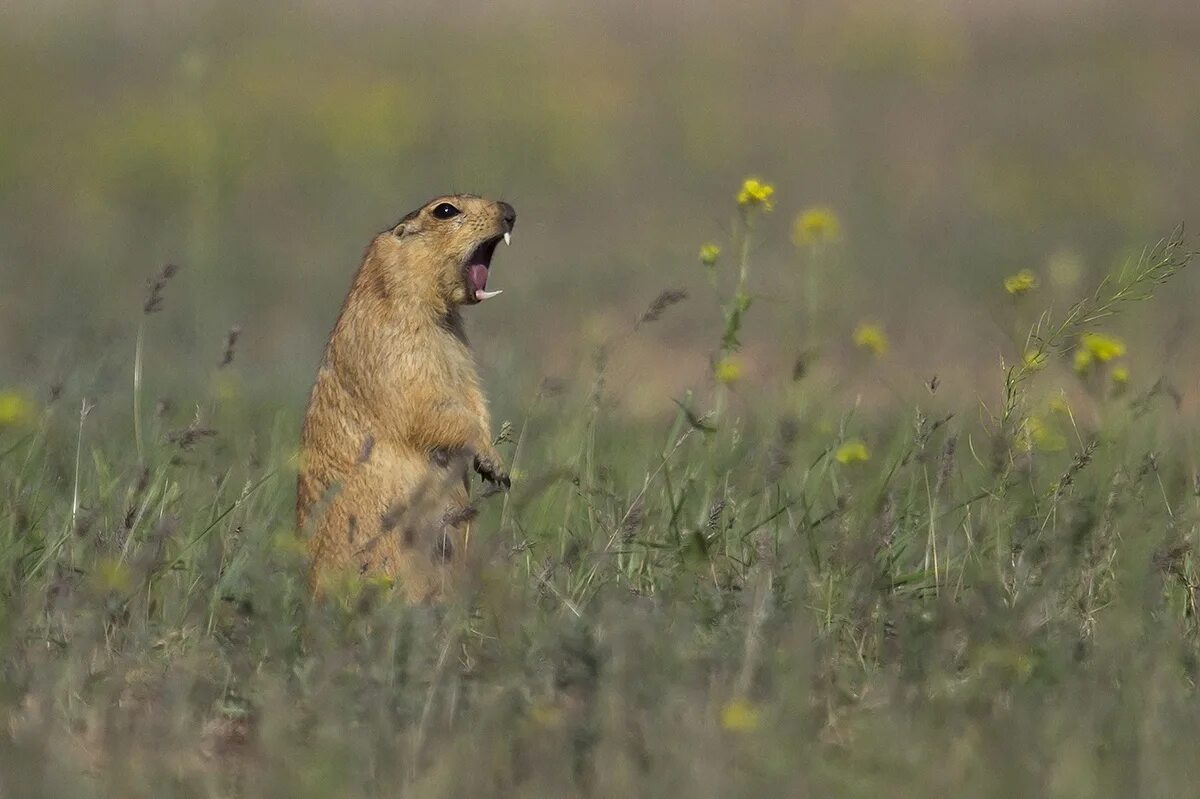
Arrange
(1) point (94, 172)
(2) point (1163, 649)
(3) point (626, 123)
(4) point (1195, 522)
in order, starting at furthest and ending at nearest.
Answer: (3) point (626, 123) < (1) point (94, 172) < (4) point (1195, 522) < (2) point (1163, 649)

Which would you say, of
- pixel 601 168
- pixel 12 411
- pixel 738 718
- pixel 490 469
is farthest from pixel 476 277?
pixel 601 168

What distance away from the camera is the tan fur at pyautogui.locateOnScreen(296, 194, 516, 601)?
16.3ft

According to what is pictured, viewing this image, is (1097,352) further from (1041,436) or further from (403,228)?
(403,228)

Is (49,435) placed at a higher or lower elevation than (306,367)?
higher

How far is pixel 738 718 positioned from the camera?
3414 millimetres

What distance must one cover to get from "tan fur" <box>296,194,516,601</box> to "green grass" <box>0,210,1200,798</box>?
0.18 metres

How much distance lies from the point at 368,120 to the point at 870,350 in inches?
491

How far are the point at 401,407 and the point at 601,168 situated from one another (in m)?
12.1

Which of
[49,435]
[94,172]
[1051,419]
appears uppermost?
[1051,419]

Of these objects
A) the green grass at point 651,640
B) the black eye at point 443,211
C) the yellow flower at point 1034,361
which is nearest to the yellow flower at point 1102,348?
the green grass at point 651,640

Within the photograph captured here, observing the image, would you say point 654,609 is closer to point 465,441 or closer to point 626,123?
point 465,441

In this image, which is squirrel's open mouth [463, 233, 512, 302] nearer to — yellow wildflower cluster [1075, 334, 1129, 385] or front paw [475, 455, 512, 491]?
front paw [475, 455, 512, 491]

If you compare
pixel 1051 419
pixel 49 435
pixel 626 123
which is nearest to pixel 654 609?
pixel 1051 419

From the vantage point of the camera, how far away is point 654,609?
413 centimetres
